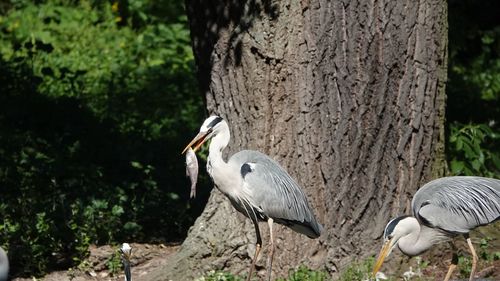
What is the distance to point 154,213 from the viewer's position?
8820 mm

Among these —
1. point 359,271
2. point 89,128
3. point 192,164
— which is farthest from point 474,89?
point 192,164

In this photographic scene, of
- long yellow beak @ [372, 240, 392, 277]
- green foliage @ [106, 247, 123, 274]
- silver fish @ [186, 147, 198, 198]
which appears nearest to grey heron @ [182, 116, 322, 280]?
silver fish @ [186, 147, 198, 198]

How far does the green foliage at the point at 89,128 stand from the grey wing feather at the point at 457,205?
2.67 metres

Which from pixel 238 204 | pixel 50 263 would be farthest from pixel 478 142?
pixel 50 263

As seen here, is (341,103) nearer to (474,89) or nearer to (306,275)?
(306,275)

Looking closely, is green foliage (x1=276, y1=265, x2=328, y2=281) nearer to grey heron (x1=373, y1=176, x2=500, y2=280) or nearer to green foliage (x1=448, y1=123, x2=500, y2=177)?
grey heron (x1=373, y1=176, x2=500, y2=280)

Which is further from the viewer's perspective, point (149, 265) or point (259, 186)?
point (149, 265)

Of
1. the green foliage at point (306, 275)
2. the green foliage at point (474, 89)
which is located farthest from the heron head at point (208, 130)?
the green foliage at point (474, 89)

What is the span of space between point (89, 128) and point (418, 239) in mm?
4889

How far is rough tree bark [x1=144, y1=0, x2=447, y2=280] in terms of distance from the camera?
714 centimetres

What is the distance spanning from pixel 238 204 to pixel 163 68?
20.6 feet

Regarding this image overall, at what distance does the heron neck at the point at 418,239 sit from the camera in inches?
265

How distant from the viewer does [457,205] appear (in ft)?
22.0

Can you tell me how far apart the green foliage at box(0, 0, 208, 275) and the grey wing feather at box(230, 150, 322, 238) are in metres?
1.80
